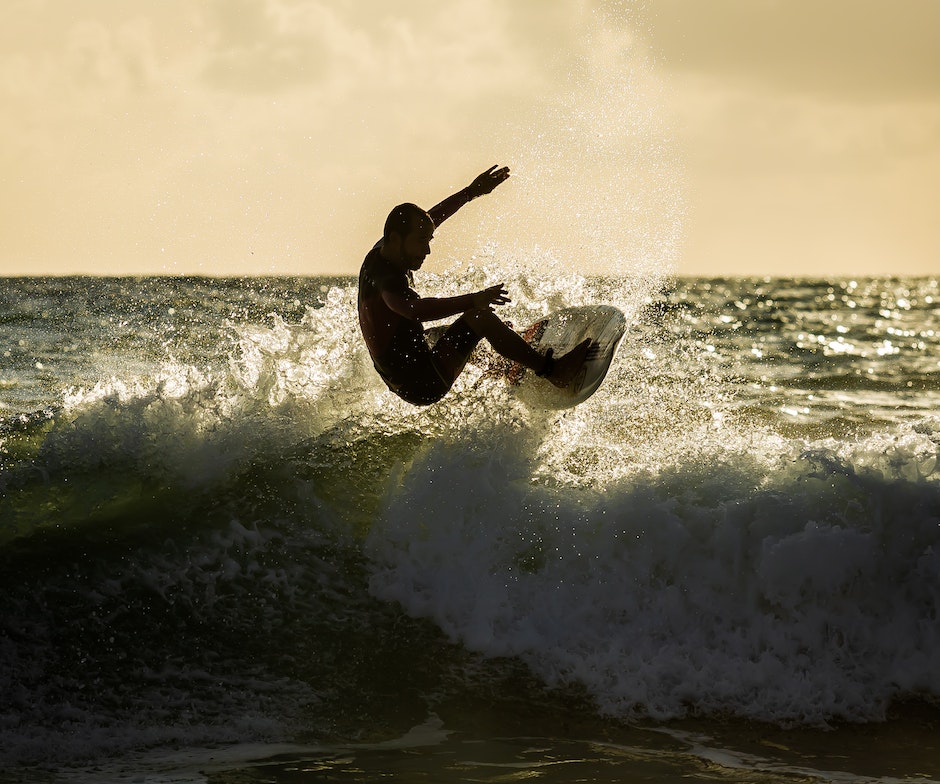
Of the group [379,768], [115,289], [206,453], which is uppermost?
[115,289]

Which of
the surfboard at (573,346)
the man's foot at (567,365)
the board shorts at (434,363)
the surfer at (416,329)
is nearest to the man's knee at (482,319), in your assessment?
the surfer at (416,329)

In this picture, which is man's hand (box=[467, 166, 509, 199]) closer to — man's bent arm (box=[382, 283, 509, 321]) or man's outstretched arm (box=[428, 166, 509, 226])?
man's outstretched arm (box=[428, 166, 509, 226])

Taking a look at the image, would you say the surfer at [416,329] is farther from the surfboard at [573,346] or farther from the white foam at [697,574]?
the white foam at [697,574]

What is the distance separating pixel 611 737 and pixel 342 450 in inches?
136

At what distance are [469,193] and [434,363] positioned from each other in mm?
1375

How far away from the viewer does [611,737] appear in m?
5.68

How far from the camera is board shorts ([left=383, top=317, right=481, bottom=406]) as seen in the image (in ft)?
23.8

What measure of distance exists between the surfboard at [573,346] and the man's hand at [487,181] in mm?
1086

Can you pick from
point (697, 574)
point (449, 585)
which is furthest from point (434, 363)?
point (697, 574)

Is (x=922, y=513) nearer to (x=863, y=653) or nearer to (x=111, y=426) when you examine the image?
(x=863, y=653)

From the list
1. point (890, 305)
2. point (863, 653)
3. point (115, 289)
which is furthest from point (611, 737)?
point (890, 305)

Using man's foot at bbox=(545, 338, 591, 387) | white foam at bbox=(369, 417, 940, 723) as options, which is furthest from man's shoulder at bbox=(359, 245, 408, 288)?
white foam at bbox=(369, 417, 940, 723)

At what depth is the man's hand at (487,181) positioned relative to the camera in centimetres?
782

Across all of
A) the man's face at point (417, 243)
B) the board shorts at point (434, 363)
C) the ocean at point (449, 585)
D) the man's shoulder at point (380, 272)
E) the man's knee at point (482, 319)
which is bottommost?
the ocean at point (449, 585)
